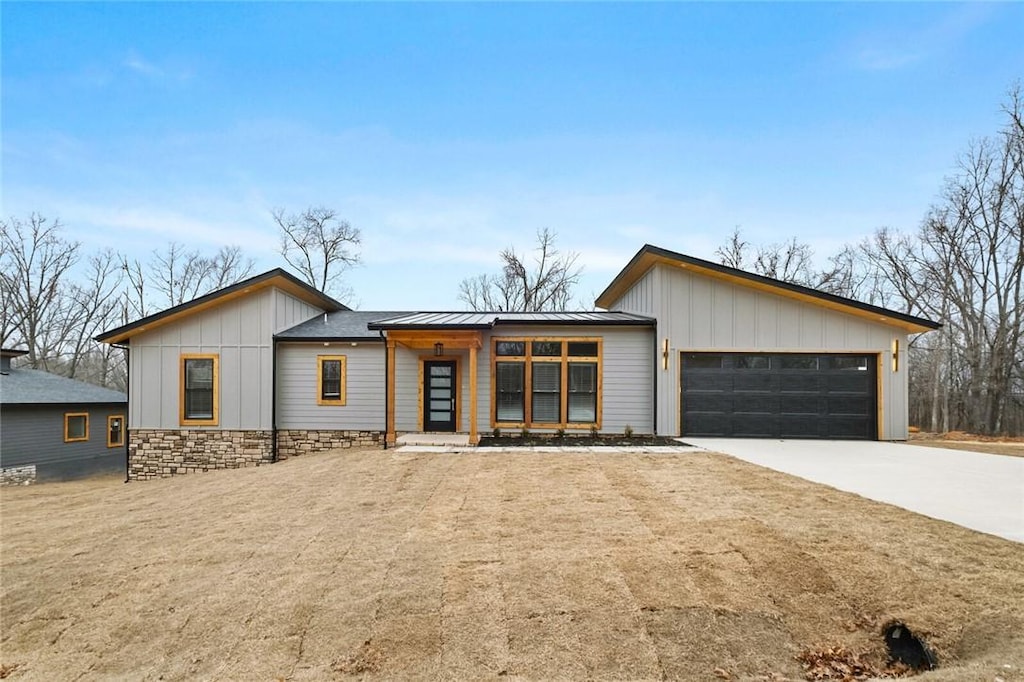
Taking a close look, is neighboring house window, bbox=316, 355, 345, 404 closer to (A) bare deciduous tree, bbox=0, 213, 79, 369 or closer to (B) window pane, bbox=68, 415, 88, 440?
(B) window pane, bbox=68, 415, 88, 440

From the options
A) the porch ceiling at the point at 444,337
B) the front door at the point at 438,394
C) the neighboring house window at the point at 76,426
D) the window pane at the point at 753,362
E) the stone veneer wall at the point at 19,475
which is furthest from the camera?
the neighboring house window at the point at 76,426

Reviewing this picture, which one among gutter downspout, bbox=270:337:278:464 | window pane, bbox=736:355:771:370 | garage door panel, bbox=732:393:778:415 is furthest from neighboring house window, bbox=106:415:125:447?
window pane, bbox=736:355:771:370

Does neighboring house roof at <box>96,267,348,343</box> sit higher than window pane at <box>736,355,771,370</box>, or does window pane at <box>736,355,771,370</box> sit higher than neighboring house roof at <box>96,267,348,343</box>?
neighboring house roof at <box>96,267,348,343</box>

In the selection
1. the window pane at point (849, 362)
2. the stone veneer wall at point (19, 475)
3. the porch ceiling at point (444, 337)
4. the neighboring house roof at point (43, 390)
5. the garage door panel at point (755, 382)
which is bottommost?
the stone veneer wall at point (19, 475)

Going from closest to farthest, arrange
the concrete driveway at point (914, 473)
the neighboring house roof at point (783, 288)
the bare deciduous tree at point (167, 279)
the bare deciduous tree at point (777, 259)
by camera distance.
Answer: the concrete driveway at point (914, 473)
the neighboring house roof at point (783, 288)
the bare deciduous tree at point (777, 259)
the bare deciduous tree at point (167, 279)

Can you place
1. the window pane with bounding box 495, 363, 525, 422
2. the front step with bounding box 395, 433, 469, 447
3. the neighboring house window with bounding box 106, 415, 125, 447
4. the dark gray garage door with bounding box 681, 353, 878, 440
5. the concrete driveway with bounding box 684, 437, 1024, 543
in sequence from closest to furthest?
the concrete driveway with bounding box 684, 437, 1024, 543
the front step with bounding box 395, 433, 469, 447
the dark gray garage door with bounding box 681, 353, 878, 440
the window pane with bounding box 495, 363, 525, 422
the neighboring house window with bounding box 106, 415, 125, 447

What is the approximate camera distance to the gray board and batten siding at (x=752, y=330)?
35.1 feet

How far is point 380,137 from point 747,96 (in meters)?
11.9

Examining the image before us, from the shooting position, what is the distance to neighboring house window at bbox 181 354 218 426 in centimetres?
1150

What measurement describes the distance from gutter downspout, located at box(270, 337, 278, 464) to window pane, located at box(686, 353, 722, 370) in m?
9.41

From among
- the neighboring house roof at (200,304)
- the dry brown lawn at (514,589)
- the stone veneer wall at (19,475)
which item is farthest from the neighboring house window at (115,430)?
the dry brown lawn at (514,589)

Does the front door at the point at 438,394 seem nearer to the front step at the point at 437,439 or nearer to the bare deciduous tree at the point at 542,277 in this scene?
the front step at the point at 437,439

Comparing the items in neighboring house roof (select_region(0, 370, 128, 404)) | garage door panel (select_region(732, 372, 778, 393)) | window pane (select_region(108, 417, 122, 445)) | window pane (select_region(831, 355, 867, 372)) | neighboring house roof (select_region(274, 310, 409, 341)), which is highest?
neighboring house roof (select_region(274, 310, 409, 341))

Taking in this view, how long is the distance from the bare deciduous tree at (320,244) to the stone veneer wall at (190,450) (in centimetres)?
1720
